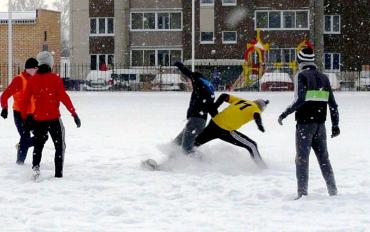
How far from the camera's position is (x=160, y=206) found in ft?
25.1

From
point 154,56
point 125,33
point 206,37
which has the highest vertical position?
point 125,33

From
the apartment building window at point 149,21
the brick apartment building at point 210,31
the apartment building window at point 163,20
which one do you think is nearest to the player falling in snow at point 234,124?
the brick apartment building at point 210,31

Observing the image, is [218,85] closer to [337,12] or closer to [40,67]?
[337,12]

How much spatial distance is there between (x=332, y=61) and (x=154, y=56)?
486 inches

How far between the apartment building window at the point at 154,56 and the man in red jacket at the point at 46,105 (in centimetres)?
4428

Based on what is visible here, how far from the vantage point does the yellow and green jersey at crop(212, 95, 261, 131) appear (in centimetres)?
1042

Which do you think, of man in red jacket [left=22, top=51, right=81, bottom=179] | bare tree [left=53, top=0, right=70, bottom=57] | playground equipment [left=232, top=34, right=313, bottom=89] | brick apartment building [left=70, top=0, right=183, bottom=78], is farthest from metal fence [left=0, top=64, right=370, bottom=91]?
bare tree [left=53, top=0, right=70, bottom=57]

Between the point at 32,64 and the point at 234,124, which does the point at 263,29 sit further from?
the point at 32,64

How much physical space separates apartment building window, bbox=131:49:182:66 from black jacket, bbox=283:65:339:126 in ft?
150

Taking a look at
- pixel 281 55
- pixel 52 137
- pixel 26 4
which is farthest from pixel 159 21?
pixel 26 4

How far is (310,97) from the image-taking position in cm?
796

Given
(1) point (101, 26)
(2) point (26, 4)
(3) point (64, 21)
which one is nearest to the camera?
(1) point (101, 26)

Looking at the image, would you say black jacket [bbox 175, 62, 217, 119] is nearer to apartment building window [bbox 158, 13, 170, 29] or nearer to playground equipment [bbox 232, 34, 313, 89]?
playground equipment [bbox 232, 34, 313, 89]

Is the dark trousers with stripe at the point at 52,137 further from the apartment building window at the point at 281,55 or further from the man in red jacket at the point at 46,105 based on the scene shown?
the apartment building window at the point at 281,55
